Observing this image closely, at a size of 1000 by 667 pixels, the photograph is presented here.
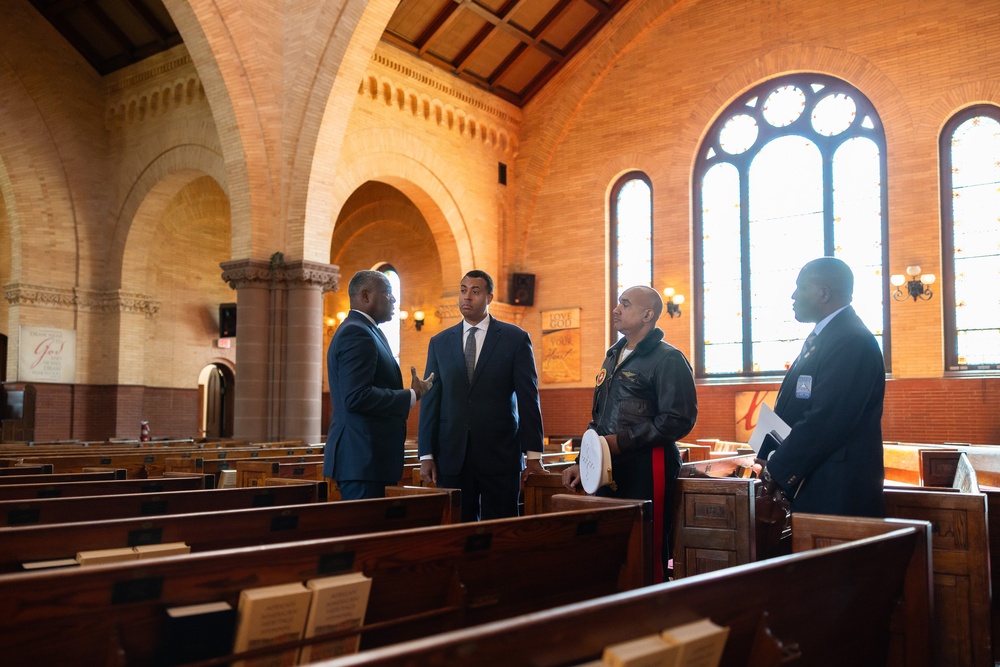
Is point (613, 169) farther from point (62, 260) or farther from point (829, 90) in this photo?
point (62, 260)

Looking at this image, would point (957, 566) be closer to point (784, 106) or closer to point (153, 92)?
point (784, 106)

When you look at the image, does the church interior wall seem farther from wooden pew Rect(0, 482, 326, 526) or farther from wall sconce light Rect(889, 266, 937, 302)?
wooden pew Rect(0, 482, 326, 526)

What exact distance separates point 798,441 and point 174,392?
1782cm

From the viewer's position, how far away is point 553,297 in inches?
685

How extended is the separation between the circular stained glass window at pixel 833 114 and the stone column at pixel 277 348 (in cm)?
874

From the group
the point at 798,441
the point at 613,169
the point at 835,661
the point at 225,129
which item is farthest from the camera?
the point at 613,169

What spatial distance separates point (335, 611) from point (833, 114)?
48.3 feet

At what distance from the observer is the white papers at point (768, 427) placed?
355 cm

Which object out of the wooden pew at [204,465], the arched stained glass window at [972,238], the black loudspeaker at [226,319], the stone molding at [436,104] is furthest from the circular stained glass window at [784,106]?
the black loudspeaker at [226,319]

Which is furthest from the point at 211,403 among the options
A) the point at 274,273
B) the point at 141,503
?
the point at 141,503

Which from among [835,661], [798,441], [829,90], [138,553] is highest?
[829,90]

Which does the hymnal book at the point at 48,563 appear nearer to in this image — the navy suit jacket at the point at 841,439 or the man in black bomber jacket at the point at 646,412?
the man in black bomber jacket at the point at 646,412

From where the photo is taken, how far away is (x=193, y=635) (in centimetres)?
192

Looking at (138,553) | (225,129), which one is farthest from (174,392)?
(138,553)
